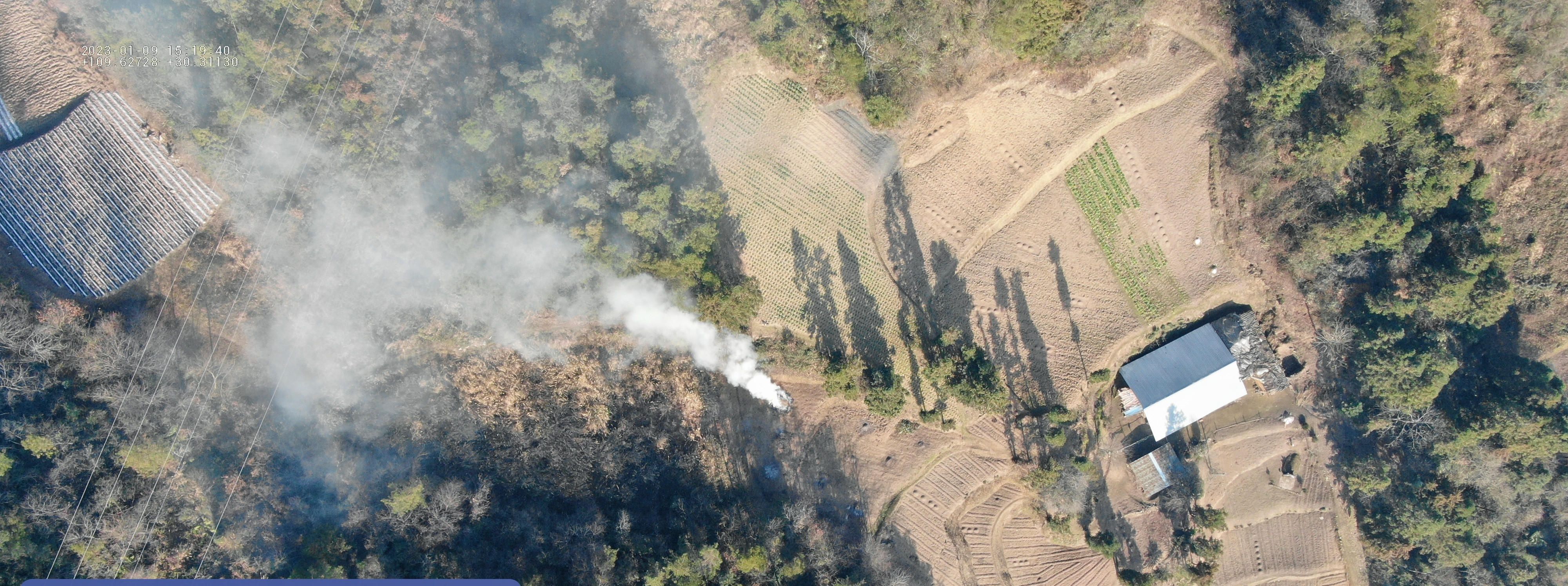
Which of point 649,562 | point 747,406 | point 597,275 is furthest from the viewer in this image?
point 747,406

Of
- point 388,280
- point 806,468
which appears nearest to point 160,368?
point 388,280

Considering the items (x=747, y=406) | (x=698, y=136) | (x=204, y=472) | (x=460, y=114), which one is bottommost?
(x=204, y=472)

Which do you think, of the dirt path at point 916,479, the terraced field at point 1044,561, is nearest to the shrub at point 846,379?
the dirt path at point 916,479

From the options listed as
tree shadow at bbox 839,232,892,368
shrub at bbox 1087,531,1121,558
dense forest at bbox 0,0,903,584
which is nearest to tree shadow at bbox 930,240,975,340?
tree shadow at bbox 839,232,892,368

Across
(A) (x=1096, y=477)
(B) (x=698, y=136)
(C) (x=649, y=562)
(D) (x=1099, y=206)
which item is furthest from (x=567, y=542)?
(D) (x=1099, y=206)

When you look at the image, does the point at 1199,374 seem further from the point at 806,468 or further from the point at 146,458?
the point at 146,458

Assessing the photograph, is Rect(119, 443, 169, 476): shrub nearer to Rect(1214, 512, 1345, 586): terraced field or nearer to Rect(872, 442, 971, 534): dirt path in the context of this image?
Rect(872, 442, 971, 534): dirt path

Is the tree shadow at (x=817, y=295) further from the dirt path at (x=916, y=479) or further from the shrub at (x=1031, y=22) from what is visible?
the shrub at (x=1031, y=22)

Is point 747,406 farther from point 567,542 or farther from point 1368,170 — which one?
point 1368,170
